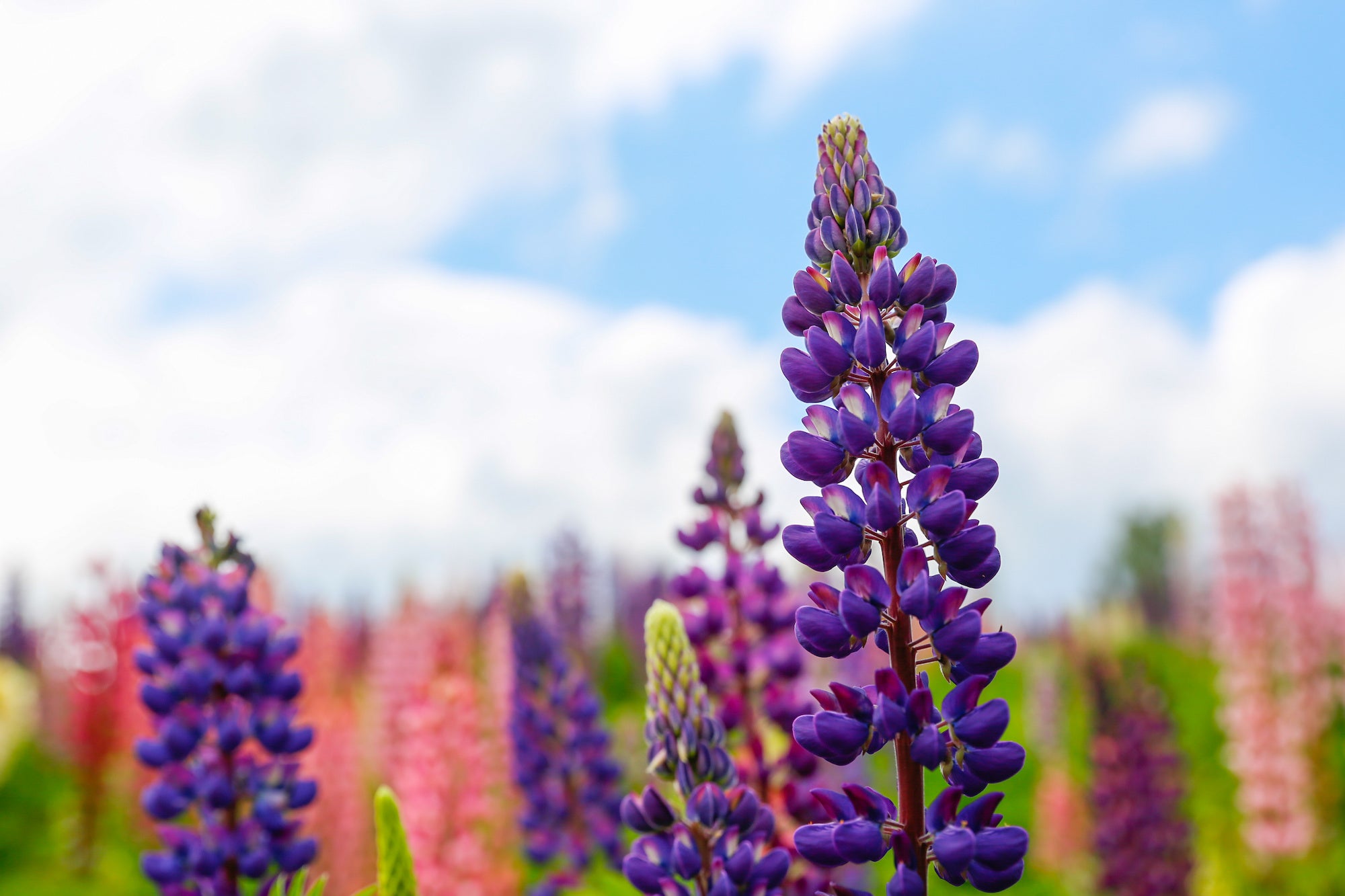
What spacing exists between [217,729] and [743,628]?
1.68 metres

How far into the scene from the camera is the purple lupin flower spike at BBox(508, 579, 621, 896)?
4.73 meters

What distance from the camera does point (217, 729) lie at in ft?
10.9

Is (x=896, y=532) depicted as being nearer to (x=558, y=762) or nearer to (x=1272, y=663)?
(x=558, y=762)

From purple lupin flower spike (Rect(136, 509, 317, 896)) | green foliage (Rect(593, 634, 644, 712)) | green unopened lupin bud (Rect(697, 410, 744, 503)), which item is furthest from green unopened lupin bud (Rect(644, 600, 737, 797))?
green foliage (Rect(593, 634, 644, 712))

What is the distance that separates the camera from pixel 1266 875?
11.1 meters

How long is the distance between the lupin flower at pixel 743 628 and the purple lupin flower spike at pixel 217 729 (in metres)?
1.31

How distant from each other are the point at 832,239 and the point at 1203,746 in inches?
819

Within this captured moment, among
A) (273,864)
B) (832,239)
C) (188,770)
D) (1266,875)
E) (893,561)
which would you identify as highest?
(832,239)

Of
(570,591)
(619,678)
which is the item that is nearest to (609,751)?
(570,591)

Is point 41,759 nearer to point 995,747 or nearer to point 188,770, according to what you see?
point 188,770

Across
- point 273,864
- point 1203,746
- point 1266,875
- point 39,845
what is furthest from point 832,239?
point 1203,746

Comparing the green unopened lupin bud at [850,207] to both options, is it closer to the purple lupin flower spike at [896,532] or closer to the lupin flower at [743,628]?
the purple lupin flower spike at [896,532]

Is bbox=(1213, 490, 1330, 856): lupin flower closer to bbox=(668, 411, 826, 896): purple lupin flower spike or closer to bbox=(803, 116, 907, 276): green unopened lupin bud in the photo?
bbox=(668, 411, 826, 896): purple lupin flower spike

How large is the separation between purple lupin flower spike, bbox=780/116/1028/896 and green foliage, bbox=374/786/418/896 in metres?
0.89
